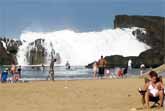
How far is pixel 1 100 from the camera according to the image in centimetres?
1616

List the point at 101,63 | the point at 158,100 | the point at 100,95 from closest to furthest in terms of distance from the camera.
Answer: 1. the point at 158,100
2. the point at 100,95
3. the point at 101,63

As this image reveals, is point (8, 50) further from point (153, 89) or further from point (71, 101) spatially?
point (153, 89)

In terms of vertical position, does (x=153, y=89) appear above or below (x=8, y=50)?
below

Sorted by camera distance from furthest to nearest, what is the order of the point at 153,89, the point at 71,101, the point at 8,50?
the point at 8,50 < the point at 71,101 < the point at 153,89

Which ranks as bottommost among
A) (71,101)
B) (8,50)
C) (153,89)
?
(71,101)

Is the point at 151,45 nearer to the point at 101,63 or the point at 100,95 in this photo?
the point at 101,63

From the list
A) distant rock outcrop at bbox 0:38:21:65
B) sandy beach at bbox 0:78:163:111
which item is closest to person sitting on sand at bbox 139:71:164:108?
sandy beach at bbox 0:78:163:111

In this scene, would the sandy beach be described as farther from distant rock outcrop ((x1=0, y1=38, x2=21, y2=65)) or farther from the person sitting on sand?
distant rock outcrop ((x1=0, y1=38, x2=21, y2=65))

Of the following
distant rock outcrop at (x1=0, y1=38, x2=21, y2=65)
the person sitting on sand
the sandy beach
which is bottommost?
the sandy beach

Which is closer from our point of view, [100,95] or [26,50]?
[100,95]

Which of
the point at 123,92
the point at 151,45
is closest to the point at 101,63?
the point at 123,92

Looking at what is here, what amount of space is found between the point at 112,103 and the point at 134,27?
128540mm

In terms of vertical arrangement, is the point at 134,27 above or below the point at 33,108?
above

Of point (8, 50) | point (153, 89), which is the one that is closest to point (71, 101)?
point (153, 89)
